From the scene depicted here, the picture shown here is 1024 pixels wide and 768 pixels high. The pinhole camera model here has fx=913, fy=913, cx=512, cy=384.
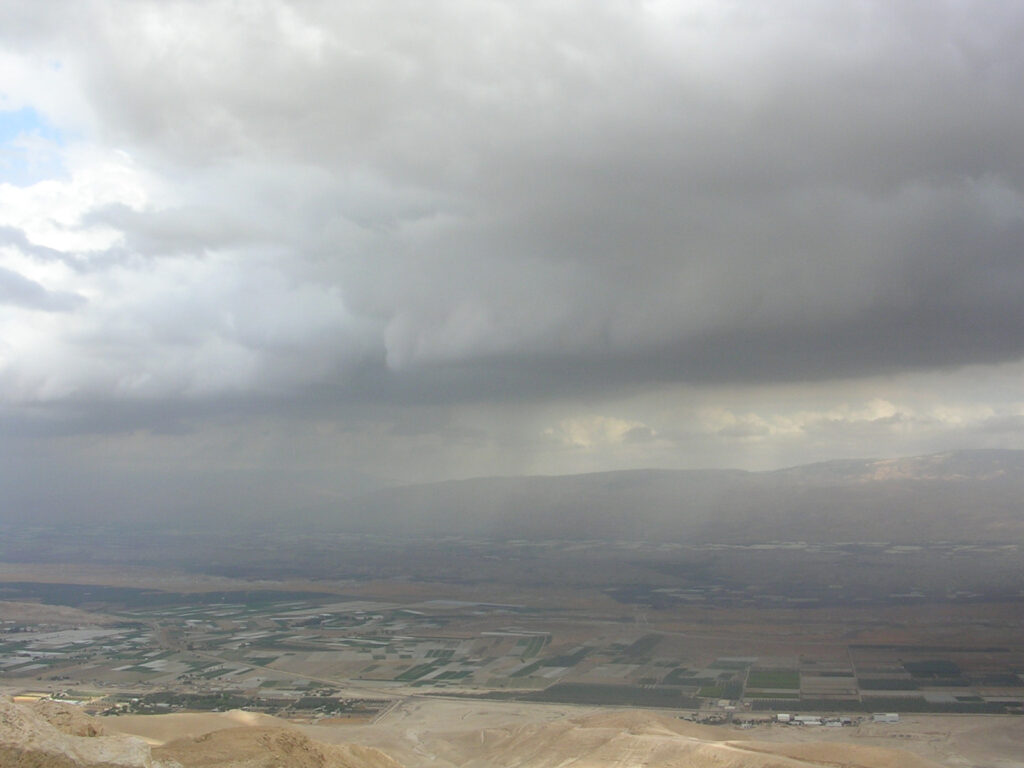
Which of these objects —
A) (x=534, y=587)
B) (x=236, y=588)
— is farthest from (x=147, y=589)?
(x=534, y=587)

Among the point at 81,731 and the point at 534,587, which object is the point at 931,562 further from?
the point at 81,731

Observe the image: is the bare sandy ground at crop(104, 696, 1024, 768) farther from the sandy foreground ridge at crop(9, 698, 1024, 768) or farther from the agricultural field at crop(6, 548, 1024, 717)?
the agricultural field at crop(6, 548, 1024, 717)

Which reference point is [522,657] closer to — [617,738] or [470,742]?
[470,742]

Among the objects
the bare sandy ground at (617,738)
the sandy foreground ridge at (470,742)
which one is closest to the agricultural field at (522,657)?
the bare sandy ground at (617,738)

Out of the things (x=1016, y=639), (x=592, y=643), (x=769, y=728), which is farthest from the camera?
(x=592, y=643)

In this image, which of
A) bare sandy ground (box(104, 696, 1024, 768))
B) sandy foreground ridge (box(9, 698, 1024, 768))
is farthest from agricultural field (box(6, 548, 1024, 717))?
sandy foreground ridge (box(9, 698, 1024, 768))

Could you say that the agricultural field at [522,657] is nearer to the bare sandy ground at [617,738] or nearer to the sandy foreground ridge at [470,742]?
the bare sandy ground at [617,738]
